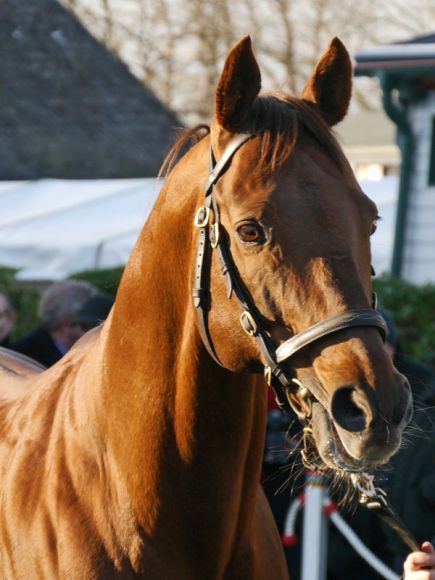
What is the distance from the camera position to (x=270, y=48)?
33.0 meters

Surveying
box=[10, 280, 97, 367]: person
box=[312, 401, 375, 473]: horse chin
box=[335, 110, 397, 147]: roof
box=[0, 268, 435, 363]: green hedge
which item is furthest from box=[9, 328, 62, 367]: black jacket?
box=[335, 110, 397, 147]: roof

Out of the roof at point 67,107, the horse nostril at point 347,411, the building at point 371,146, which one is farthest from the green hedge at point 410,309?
the building at point 371,146

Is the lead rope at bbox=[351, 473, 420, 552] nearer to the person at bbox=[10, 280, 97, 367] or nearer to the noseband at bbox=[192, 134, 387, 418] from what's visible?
Result: the noseband at bbox=[192, 134, 387, 418]

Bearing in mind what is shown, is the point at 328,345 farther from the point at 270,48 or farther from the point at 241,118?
the point at 270,48

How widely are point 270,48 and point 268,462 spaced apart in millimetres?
28258

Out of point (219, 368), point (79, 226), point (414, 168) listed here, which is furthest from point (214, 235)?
point (79, 226)

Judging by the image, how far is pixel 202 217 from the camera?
2.95 m

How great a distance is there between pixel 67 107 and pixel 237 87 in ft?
68.5

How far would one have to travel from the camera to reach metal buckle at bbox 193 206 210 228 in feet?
9.62

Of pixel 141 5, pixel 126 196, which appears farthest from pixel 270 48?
pixel 126 196

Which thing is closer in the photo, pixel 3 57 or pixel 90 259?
pixel 90 259

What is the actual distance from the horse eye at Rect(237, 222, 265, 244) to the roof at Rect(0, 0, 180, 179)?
1930cm

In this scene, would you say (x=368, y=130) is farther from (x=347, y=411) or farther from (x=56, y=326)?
(x=347, y=411)

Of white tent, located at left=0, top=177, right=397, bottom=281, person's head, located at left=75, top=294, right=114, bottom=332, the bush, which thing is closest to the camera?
person's head, located at left=75, top=294, right=114, bottom=332
